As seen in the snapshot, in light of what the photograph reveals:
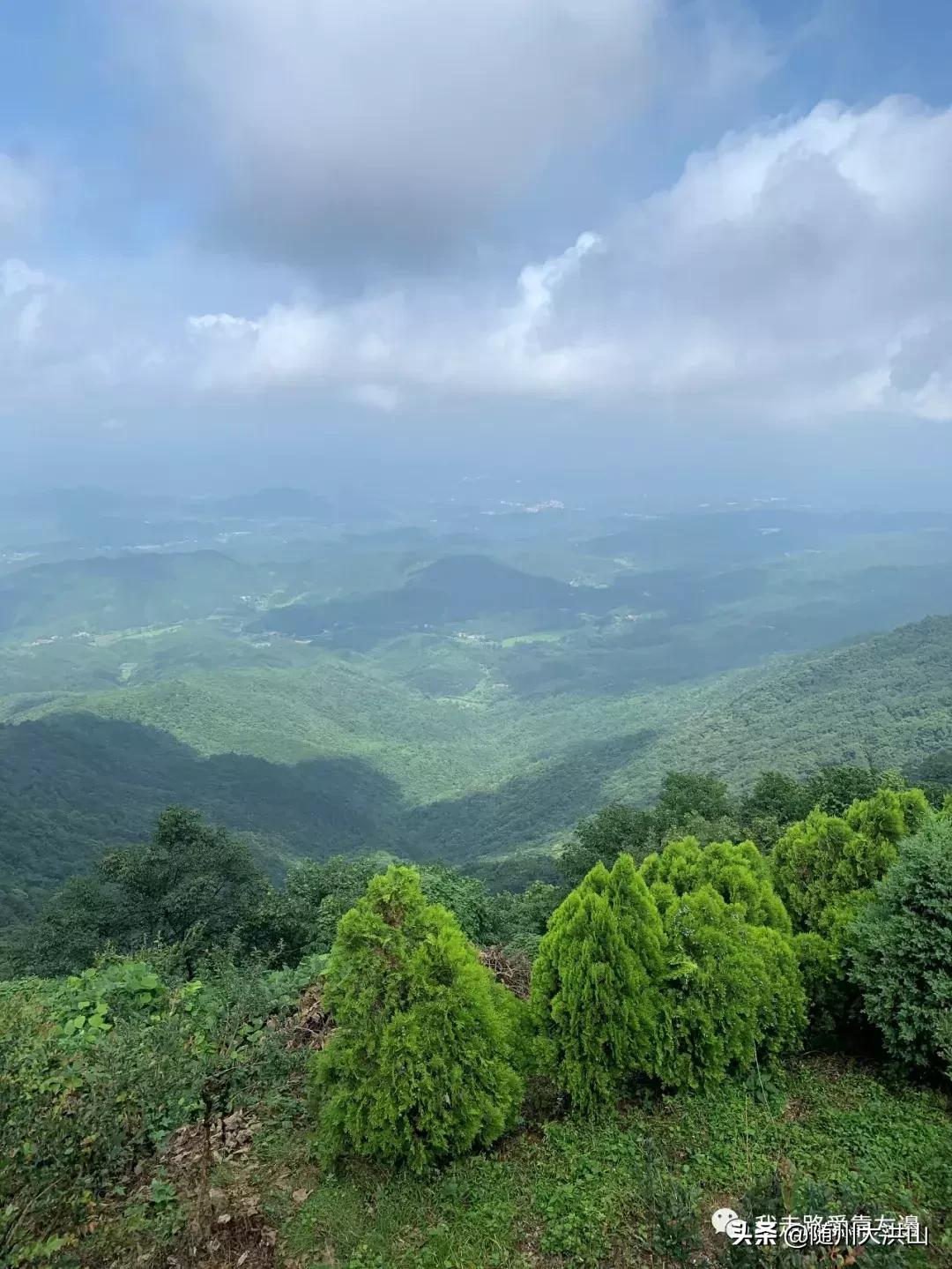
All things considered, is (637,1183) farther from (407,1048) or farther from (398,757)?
(398,757)

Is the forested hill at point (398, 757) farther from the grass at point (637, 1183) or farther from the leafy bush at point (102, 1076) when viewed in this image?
the grass at point (637, 1183)

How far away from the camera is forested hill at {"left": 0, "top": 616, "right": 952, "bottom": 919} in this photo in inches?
3110

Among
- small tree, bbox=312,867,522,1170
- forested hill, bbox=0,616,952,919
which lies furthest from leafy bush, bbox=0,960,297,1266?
forested hill, bbox=0,616,952,919

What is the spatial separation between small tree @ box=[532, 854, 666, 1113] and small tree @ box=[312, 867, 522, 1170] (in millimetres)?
812

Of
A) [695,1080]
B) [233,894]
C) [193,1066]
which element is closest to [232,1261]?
[193,1066]

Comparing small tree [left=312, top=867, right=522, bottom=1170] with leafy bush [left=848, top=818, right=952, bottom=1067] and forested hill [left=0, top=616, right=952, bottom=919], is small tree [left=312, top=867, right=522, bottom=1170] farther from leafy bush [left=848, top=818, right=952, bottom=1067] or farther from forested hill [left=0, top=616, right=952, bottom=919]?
forested hill [left=0, top=616, right=952, bottom=919]

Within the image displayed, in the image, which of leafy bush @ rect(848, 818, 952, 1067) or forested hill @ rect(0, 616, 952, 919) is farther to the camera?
forested hill @ rect(0, 616, 952, 919)

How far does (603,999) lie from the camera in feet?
25.7

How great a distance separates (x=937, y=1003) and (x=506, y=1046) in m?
5.17

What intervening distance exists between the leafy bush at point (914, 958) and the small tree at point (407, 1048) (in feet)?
15.5

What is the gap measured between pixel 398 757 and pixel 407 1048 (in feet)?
459

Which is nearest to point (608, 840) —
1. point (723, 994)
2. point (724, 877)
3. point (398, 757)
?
point (724, 877)

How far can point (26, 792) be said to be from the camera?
81.2 m

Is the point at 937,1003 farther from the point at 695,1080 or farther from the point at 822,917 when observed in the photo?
the point at 695,1080
